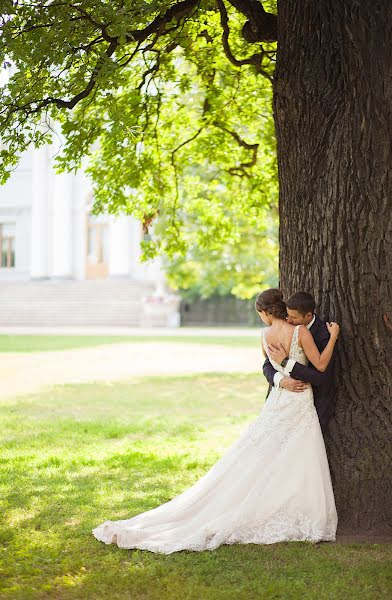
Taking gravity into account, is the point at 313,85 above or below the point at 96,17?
below

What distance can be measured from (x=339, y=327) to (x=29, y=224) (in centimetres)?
4280

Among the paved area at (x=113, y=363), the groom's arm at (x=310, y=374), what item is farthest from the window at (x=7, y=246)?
the groom's arm at (x=310, y=374)

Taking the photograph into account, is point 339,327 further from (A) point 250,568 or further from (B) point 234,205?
(B) point 234,205

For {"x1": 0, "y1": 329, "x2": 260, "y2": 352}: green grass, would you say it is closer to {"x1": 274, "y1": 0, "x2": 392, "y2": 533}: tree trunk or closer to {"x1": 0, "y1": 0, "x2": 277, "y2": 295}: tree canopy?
{"x1": 0, "y1": 0, "x2": 277, "y2": 295}: tree canopy

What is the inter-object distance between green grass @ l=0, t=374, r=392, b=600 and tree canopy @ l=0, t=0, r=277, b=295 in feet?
8.83

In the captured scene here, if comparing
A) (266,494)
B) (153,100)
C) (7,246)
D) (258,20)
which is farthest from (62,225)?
(266,494)

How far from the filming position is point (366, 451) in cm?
554

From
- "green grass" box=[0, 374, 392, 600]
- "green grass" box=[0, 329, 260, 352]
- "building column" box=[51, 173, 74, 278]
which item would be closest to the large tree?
"green grass" box=[0, 374, 392, 600]

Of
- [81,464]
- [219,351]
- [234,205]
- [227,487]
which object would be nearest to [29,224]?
[219,351]

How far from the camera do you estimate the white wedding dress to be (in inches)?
207

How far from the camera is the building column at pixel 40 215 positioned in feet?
146

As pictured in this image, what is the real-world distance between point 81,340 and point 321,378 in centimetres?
2180

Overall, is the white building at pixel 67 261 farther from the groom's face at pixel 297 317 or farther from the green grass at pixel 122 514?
the groom's face at pixel 297 317

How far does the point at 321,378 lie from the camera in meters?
5.50
